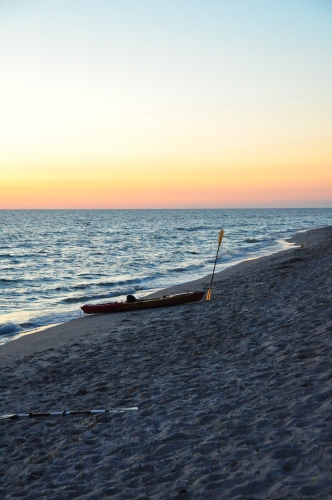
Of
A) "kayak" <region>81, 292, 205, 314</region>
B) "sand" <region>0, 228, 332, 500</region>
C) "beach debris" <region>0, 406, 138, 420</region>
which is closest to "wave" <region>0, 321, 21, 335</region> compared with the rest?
"sand" <region>0, 228, 332, 500</region>

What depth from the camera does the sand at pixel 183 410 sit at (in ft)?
14.4

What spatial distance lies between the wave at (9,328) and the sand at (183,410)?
222cm

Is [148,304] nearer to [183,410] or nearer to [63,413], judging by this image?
[63,413]

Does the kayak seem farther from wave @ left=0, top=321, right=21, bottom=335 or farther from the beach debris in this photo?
the beach debris

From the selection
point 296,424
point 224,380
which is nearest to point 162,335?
point 224,380

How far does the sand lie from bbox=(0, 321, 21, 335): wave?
222 cm

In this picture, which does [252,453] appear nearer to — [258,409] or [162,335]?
[258,409]

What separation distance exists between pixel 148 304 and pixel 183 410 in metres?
9.01

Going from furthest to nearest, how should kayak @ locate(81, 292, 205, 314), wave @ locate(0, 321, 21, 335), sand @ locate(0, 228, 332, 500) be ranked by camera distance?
kayak @ locate(81, 292, 205, 314), wave @ locate(0, 321, 21, 335), sand @ locate(0, 228, 332, 500)

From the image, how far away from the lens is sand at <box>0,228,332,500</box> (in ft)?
14.4

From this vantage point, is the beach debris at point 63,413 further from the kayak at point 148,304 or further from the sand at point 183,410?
the kayak at point 148,304

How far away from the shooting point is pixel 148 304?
1503 centimetres

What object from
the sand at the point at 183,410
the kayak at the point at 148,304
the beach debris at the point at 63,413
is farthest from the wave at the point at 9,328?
the beach debris at the point at 63,413

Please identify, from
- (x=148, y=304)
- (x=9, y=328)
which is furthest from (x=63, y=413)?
(x=148, y=304)
